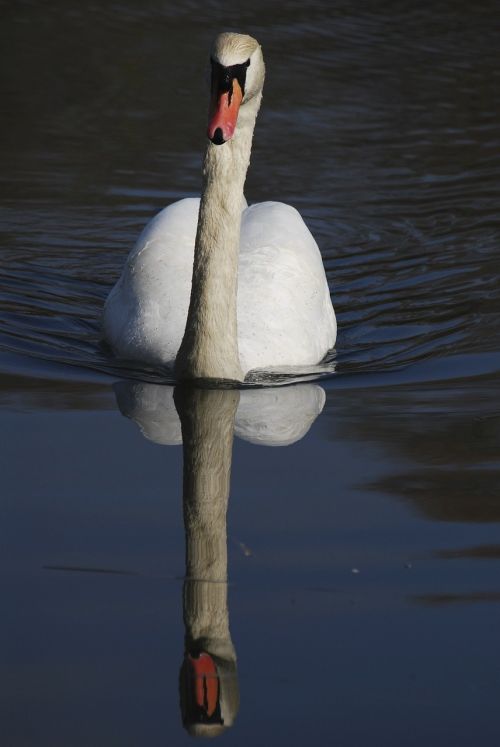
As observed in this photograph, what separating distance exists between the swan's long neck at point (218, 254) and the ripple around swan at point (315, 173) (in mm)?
383

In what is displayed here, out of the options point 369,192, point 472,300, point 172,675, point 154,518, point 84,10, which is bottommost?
point 172,675

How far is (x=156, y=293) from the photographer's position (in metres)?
8.30

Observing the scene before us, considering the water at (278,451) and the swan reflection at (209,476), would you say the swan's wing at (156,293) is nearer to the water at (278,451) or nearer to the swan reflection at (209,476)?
the water at (278,451)

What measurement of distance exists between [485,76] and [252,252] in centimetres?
703

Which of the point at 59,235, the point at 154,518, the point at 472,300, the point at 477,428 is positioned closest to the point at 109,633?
the point at 154,518

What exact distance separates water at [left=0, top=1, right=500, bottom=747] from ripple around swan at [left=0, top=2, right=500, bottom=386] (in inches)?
1.2

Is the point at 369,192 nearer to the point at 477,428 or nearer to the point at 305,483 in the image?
→ the point at 477,428

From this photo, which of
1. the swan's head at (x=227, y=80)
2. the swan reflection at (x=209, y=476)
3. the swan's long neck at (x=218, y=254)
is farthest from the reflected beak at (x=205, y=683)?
the swan's long neck at (x=218, y=254)

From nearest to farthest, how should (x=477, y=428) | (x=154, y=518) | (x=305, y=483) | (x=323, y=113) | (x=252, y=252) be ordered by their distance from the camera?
(x=154, y=518)
(x=305, y=483)
(x=477, y=428)
(x=252, y=252)
(x=323, y=113)

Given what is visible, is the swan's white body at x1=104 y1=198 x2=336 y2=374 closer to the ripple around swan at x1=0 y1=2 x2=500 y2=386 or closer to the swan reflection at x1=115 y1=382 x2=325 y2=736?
the ripple around swan at x1=0 y1=2 x2=500 y2=386

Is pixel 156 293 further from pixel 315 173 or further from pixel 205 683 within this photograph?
pixel 315 173

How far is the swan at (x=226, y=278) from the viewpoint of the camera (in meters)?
7.29

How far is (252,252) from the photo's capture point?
8.79 m

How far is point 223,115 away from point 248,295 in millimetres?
1720
